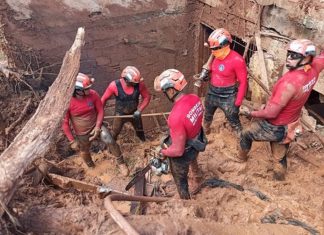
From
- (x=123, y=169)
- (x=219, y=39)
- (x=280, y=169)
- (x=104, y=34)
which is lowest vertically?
(x=123, y=169)

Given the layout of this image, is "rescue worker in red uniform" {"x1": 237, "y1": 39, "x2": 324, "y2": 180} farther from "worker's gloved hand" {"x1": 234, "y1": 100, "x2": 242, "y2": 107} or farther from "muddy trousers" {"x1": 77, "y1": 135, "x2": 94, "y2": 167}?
"muddy trousers" {"x1": 77, "y1": 135, "x2": 94, "y2": 167}

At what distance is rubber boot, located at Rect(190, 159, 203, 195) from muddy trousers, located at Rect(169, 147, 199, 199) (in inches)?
10.0

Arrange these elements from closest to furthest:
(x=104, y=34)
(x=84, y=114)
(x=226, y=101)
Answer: (x=84, y=114) → (x=226, y=101) → (x=104, y=34)

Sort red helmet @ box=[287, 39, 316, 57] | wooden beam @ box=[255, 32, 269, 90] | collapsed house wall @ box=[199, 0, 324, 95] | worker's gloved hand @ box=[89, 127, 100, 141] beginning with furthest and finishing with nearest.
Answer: wooden beam @ box=[255, 32, 269, 90], worker's gloved hand @ box=[89, 127, 100, 141], collapsed house wall @ box=[199, 0, 324, 95], red helmet @ box=[287, 39, 316, 57]

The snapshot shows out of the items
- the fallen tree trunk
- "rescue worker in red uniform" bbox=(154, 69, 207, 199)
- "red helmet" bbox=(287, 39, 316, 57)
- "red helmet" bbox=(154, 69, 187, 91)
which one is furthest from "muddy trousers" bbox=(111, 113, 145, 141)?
"red helmet" bbox=(287, 39, 316, 57)

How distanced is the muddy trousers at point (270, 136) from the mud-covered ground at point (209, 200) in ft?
1.61

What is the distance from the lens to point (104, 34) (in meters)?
8.43

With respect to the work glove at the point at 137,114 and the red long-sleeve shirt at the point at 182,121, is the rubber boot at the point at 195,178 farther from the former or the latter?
the work glove at the point at 137,114

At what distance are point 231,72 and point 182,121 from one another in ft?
5.70

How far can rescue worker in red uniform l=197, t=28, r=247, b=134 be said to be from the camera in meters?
5.51

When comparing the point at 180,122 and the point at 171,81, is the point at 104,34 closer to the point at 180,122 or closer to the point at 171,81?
the point at 171,81

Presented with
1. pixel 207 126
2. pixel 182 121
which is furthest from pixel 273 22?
pixel 182 121

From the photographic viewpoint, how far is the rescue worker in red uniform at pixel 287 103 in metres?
4.36

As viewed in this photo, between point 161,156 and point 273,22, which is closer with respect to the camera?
point 161,156
